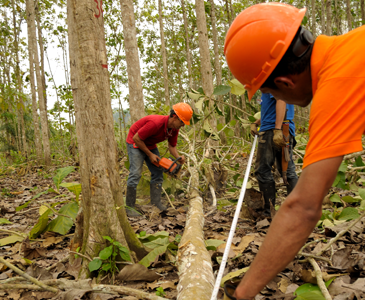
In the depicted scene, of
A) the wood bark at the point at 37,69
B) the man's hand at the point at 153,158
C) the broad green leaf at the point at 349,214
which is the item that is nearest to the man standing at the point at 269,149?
the broad green leaf at the point at 349,214

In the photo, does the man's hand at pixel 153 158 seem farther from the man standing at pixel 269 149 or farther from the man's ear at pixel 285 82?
the man's ear at pixel 285 82

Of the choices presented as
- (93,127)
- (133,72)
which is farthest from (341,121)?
(133,72)

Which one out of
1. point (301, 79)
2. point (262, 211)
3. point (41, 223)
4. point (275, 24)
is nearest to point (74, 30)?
point (275, 24)

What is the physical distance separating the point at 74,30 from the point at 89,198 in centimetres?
124

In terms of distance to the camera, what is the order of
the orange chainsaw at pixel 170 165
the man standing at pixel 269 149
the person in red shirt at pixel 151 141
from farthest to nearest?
the orange chainsaw at pixel 170 165, the person in red shirt at pixel 151 141, the man standing at pixel 269 149

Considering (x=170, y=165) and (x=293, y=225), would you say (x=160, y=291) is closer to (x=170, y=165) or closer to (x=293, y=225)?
(x=293, y=225)

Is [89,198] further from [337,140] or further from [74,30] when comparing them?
[337,140]

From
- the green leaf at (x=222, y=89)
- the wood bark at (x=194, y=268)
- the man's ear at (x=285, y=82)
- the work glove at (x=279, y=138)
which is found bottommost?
the wood bark at (x=194, y=268)

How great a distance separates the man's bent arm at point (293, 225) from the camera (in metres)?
0.89

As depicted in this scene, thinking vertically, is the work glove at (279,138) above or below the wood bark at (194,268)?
above

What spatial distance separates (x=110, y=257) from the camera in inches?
81.7

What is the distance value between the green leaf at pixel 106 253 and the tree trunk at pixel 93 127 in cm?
10

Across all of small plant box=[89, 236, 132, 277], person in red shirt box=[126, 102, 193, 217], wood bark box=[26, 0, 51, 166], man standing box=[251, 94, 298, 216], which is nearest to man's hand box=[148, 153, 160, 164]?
person in red shirt box=[126, 102, 193, 217]

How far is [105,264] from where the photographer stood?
2.02 m
